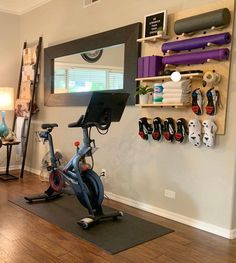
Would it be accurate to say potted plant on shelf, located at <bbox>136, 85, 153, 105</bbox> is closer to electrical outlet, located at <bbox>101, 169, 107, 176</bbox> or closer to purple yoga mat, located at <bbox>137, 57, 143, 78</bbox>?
purple yoga mat, located at <bbox>137, 57, 143, 78</bbox>

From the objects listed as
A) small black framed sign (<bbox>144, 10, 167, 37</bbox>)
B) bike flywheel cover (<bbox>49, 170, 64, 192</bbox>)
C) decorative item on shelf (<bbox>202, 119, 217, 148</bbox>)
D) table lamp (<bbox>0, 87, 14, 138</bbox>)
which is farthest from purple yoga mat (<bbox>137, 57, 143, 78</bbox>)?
table lamp (<bbox>0, 87, 14, 138</bbox>)

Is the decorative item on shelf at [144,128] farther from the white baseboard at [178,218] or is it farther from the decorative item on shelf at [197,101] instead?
the white baseboard at [178,218]

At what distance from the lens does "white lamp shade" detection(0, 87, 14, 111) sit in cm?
516

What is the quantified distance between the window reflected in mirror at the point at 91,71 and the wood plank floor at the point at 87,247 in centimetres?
191

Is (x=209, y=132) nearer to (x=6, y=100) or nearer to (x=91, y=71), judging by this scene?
(x=91, y=71)

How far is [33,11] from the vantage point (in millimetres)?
5457

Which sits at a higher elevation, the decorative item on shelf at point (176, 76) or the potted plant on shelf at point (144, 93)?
the decorative item on shelf at point (176, 76)

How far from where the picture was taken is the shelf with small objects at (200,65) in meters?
2.90

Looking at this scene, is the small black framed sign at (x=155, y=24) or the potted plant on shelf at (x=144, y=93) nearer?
the small black framed sign at (x=155, y=24)

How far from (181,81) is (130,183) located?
149 centimetres

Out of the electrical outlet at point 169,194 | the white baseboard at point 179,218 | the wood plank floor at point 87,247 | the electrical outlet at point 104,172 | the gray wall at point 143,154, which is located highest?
the gray wall at point 143,154

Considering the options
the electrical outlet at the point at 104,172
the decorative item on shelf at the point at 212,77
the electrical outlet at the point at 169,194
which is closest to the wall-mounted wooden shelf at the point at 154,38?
the decorative item on shelf at the point at 212,77

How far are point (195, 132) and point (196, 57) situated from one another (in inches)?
29.2

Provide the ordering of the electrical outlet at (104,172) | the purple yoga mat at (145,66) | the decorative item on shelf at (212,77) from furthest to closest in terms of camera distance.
Result: the electrical outlet at (104,172) → the purple yoga mat at (145,66) → the decorative item on shelf at (212,77)
